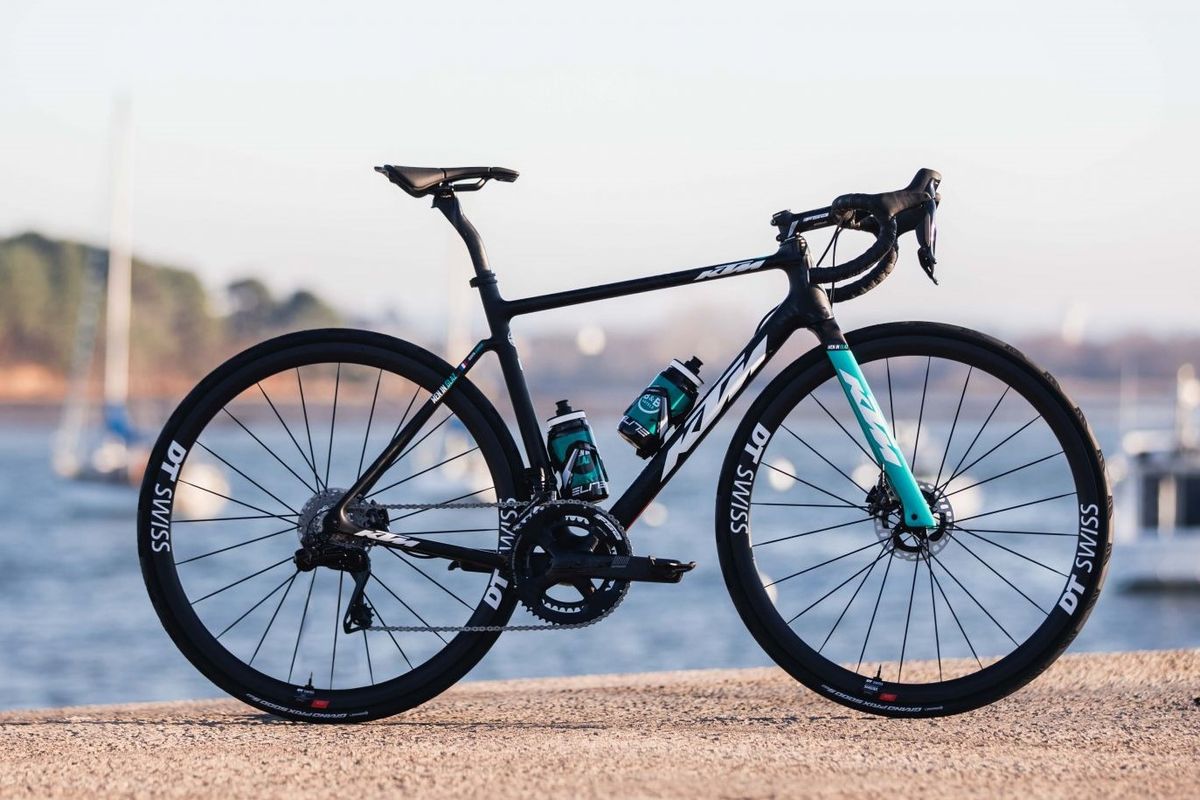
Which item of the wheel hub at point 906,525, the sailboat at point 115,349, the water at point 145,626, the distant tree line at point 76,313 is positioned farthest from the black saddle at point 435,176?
the distant tree line at point 76,313

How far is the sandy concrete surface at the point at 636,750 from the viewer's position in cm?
348

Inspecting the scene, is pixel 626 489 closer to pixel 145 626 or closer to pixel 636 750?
pixel 636 750

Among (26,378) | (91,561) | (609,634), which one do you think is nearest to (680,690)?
(609,634)

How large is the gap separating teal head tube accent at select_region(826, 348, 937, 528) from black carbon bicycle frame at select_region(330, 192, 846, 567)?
0.07 metres

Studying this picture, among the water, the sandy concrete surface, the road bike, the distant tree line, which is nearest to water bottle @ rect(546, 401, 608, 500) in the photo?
the road bike

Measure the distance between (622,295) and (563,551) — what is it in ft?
2.36

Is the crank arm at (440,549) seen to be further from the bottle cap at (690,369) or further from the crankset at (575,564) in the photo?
the bottle cap at (690,369)

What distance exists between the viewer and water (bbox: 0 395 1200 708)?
3256 cm

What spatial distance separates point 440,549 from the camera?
4250mm

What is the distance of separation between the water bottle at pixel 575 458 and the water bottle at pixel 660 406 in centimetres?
11

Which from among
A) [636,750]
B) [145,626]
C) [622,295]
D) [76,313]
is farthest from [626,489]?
[76,313]

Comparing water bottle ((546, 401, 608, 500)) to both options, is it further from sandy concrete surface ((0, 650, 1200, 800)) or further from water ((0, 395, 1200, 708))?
water ((0, 395, 1200, 708))

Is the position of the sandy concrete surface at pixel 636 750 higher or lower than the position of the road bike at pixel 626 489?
lower

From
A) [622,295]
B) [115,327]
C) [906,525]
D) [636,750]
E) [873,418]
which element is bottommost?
[636,750]
